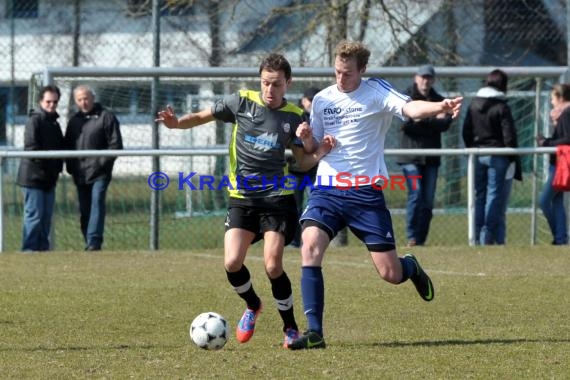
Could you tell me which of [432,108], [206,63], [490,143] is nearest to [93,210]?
[206,63]

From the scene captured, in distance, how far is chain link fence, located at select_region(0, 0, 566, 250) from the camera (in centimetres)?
1409

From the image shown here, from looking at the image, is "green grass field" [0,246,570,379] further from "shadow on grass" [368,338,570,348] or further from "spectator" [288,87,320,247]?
"spectator" [288,87,320,247]

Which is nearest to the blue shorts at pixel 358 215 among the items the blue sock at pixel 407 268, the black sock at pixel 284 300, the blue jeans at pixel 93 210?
the blue sock at pixel 407 268

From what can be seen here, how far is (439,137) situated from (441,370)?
290 inches

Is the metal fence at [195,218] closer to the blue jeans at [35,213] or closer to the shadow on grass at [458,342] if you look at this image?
the blue jeans at [35,213]

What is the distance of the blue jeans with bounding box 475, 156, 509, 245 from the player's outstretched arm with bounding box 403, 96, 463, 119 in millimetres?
6089

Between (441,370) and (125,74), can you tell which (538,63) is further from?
(441,370)

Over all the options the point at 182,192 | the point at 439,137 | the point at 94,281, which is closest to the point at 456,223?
the point at 439,137

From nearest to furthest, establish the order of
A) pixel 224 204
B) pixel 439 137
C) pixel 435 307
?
1. pixel 435 307
2. pixel 439 137
3. pixel 224 204

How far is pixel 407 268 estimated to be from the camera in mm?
7461

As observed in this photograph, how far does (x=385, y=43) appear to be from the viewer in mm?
16094

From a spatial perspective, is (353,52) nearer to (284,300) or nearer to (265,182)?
(265,182)

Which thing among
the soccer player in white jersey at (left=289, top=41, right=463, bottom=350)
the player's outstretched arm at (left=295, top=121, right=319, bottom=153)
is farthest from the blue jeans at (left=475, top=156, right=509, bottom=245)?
the player's outstretched arm at (left=295, top=121, right=319, bottom=153)

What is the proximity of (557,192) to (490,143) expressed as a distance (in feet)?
2.96
